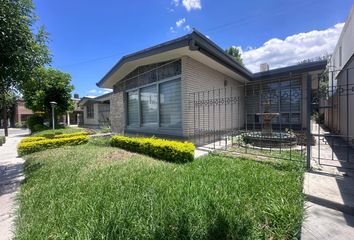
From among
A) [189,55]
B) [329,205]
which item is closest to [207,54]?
[189,55]

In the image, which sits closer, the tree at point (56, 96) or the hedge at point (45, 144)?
the hedge at point (45, 144)

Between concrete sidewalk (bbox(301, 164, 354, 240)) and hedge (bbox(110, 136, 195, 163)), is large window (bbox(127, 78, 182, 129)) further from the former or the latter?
concrete sidewalk (bbox(301, 164, 354, 240))

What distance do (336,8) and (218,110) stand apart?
19.9 feet

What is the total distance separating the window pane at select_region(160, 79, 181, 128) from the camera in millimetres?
8185

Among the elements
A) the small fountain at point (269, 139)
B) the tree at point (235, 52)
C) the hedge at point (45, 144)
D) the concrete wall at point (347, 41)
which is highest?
the tree at point (235, 52)

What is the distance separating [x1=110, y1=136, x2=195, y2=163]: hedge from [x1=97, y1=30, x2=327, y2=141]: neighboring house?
5.11ft

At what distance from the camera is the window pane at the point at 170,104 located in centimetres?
819

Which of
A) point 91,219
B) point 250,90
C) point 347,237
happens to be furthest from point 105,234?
point 250,90

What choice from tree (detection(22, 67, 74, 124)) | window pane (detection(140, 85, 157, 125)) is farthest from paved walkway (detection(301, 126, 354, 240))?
tree (detection(22, 67, 74, 124))

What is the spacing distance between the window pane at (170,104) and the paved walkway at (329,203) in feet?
16.7

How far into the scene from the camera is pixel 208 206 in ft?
9.25

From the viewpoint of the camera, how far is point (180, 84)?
316 inches

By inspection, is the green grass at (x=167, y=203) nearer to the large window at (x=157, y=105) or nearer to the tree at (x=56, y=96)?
the large window at (x=157, y=105)

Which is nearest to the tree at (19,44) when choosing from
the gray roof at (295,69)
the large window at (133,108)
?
the large window at (133,108)
